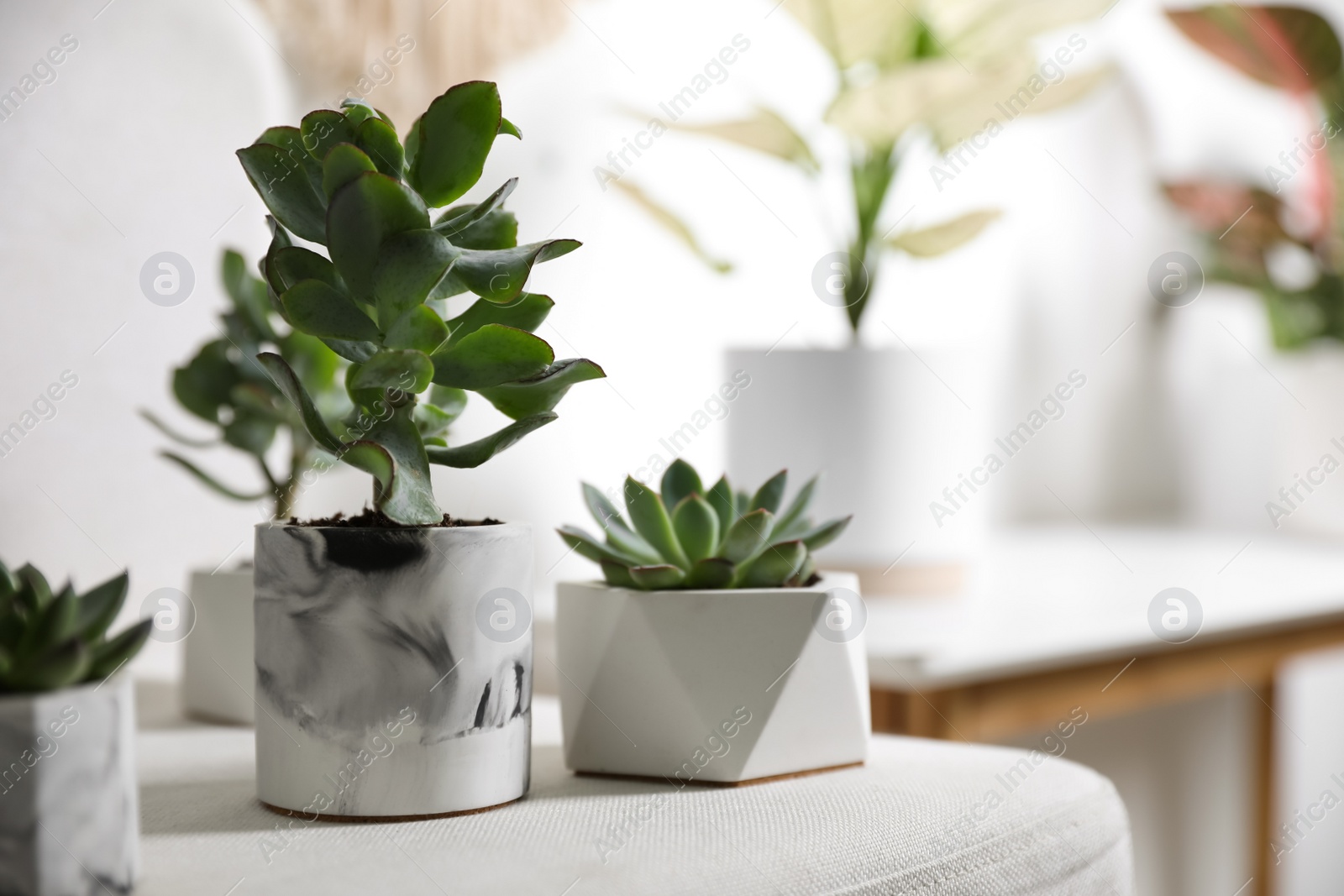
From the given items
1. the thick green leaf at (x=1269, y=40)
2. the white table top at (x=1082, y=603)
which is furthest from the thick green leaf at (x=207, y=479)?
the thick green leaf at (x=1269, y=40)

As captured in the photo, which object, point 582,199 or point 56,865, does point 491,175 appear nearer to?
point 582,199

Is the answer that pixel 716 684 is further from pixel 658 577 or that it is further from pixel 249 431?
pixel 249 431

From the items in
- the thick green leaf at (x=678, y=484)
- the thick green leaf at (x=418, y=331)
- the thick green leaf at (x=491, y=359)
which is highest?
the thick green leaf at (x=418, y=331)

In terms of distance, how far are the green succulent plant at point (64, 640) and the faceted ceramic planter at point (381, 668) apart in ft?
0.33

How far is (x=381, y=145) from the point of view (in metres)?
0.50

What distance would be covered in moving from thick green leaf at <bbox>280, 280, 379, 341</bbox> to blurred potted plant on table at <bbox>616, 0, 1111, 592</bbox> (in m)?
0.72

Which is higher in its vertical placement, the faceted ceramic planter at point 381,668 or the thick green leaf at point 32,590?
the thick green leaf at point 32,590

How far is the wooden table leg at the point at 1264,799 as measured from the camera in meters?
1.86

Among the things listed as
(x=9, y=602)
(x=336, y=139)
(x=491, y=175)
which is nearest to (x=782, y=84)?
(x=491, y=175)

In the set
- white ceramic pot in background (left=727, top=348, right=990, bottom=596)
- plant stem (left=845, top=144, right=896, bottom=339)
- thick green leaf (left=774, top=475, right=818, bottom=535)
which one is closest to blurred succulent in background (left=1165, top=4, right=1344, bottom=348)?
plant stem (left=845, top=144, right=896, bottom=339)

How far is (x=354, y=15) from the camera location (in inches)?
42.0

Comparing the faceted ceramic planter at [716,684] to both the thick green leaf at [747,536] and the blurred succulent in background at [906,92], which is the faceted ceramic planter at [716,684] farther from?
the blurred succulent in background at [906,92]

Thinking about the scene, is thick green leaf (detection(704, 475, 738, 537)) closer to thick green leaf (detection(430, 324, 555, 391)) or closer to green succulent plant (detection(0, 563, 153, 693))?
thick green leaf (detection(430, 324, 555, 391))

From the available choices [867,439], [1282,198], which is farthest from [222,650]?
[1282,198]
